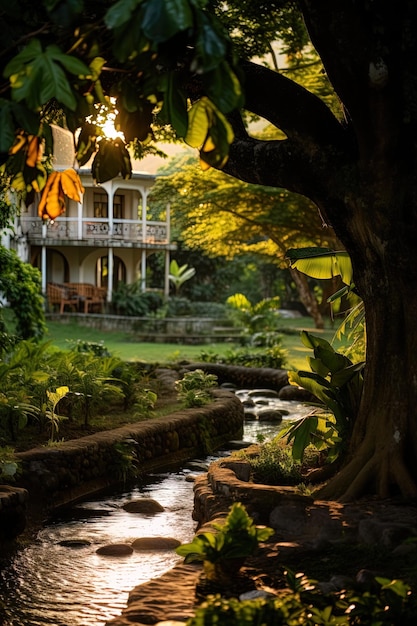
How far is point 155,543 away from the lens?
787cm

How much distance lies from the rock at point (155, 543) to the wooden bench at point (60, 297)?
84.6 feet

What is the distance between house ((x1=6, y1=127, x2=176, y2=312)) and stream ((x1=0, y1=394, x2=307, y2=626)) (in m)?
24.0

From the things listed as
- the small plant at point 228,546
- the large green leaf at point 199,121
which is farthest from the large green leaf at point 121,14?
the small plant at point 228,546

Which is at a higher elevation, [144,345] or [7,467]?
[144,345]

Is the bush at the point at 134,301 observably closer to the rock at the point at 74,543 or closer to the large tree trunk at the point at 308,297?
the large tree trunk at the point at 308,297

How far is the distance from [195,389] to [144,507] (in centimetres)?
473

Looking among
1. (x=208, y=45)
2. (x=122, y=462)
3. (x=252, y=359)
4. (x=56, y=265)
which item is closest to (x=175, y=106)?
(x=208, y=45)

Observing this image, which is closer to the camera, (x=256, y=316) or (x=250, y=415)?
(x=250, y=415)

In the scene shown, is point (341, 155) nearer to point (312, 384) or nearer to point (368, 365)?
point (368, 365)

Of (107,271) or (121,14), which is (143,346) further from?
(121,14)

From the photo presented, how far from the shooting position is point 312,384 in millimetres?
8547

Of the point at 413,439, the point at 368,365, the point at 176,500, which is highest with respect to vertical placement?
the point at 368,365

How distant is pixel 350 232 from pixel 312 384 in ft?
5.61

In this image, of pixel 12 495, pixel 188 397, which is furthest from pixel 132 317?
pixel 12 495
